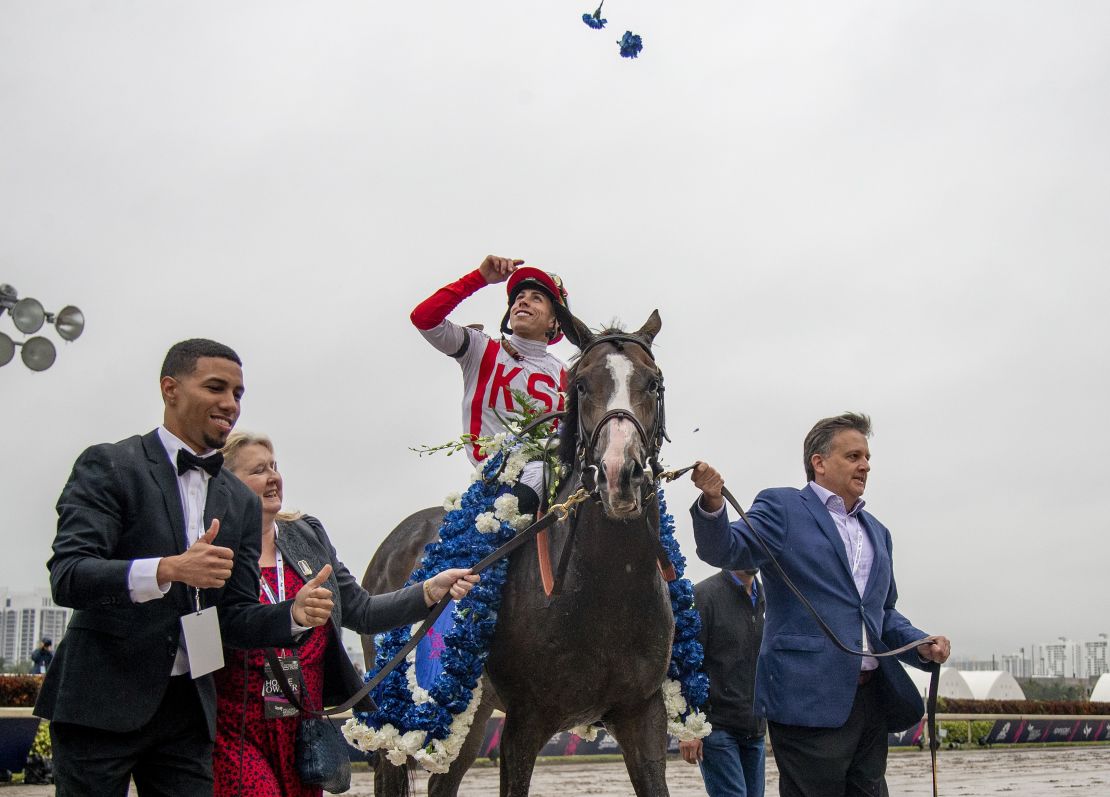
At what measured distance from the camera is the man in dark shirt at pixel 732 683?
7.43 metres

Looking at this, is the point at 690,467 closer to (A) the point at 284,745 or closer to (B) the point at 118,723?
(A) the point at 284,745

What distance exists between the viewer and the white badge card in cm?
357

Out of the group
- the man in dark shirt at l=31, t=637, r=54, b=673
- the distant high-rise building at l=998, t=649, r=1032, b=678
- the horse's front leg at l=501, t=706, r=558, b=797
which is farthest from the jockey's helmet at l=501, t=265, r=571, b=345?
the distant high-rise building at l=998, t=649, r=1032, b=678

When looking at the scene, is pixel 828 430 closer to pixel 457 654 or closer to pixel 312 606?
pixel 457 654

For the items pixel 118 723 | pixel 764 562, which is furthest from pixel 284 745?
pixel 764 562

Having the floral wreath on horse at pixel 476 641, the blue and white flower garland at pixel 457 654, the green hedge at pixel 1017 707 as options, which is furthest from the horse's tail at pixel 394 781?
the green hedge at pixel 1017 707

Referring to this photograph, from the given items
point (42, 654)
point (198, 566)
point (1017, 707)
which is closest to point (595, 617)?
point (198, 566)

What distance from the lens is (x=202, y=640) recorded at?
3.60m

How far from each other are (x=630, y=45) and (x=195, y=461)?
285 cm

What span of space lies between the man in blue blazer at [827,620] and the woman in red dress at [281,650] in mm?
1552

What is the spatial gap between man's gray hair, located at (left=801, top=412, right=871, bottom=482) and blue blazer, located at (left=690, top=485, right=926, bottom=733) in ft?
0.65

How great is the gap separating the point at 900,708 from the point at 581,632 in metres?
1.54

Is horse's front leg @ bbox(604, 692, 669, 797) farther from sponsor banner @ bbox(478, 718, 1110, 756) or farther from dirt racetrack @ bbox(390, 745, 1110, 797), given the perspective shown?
sponsor banner @ bbox(478, 718, 1110, 756)

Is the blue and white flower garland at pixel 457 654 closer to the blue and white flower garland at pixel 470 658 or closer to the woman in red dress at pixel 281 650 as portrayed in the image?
the blue and white flower garland at pixel 470 658
